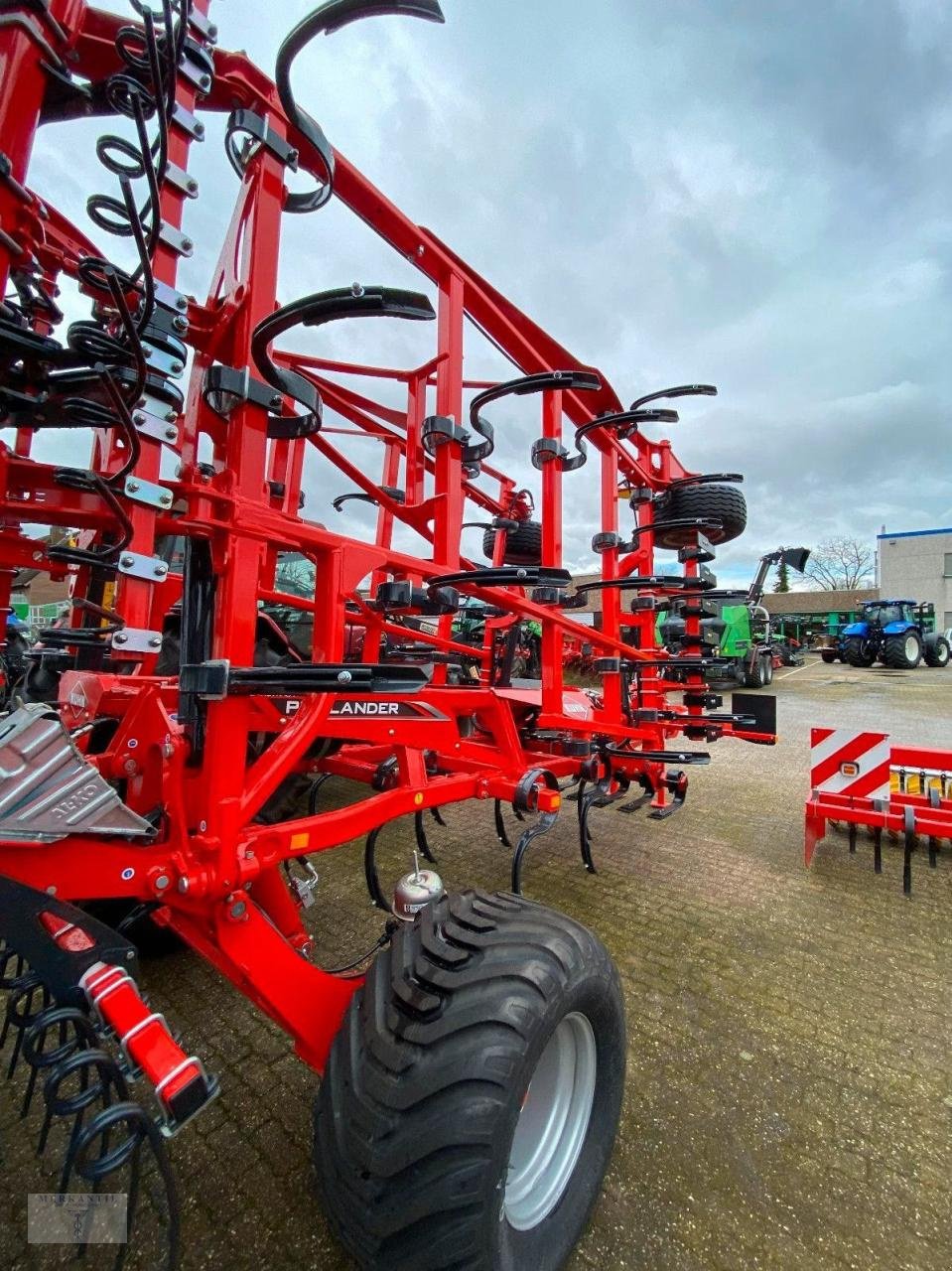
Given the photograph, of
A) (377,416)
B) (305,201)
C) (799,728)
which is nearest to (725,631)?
(799,728)

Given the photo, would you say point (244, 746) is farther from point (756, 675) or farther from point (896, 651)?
point (896, 651)

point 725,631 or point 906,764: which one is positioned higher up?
point 725,631

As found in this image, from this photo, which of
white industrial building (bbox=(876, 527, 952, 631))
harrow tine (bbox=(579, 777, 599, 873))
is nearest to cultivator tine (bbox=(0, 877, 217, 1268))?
harrow tine (bbox=(579, 777, 599, 873))

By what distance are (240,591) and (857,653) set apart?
25.0 metres

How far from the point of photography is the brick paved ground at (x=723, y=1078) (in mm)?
1572

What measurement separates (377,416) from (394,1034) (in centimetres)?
428

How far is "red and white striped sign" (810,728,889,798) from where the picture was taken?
400cm

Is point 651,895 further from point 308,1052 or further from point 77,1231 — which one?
point 77,1231

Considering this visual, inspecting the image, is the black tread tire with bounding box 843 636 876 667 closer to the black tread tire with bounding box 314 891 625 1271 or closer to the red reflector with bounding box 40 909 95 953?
Answer: the black tread tire with bounding box 314 891 625 1271

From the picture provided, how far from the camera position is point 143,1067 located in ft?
3.76

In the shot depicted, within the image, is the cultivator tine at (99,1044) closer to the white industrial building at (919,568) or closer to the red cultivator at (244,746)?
the red cultivator at (244,746)

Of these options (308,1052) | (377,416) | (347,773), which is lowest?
(308,1052)

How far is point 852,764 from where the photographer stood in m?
4.08

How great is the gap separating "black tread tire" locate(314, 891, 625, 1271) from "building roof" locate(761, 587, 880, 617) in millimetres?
50647
